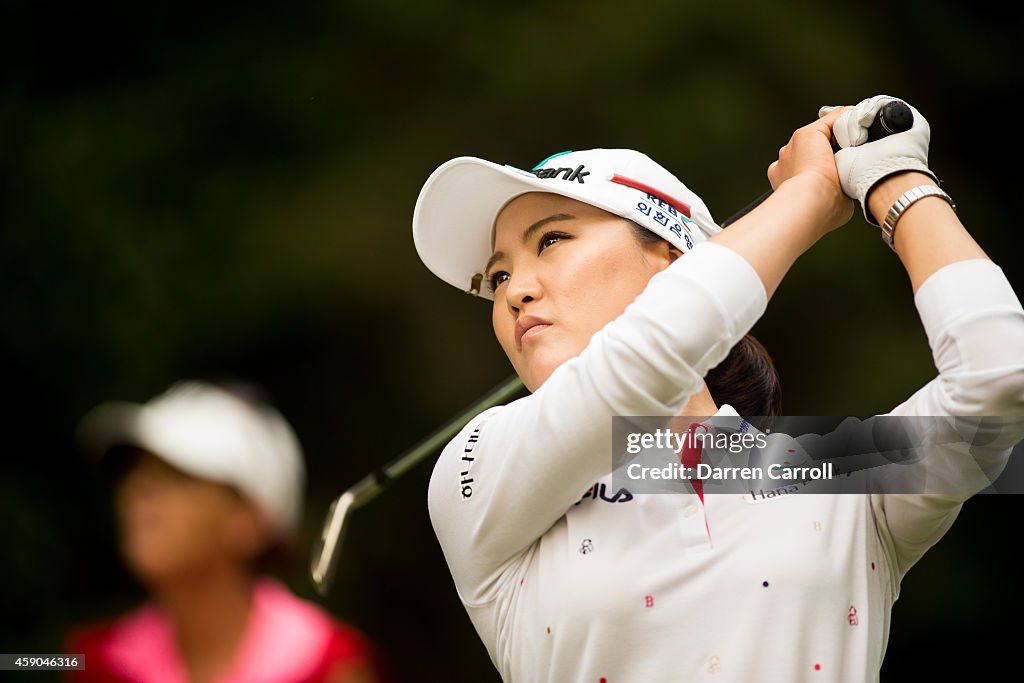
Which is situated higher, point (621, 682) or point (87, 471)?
point (87, 471)

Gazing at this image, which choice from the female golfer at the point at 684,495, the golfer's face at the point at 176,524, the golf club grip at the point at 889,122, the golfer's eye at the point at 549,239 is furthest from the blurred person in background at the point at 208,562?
the golf club grip at the point at 889,122

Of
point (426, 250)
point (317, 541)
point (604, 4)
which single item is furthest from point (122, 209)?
point (426, 250)

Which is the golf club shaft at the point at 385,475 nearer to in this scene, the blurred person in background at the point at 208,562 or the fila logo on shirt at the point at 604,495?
the blurred person in background at the point at 208,562

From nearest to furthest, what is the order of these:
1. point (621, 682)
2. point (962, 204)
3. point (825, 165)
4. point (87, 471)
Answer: point (621, 682), point (825, 165), point (87, 471), point (962, 204)

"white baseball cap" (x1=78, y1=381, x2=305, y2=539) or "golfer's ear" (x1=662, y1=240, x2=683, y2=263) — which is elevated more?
"golfer's ear" (x1=662, y1=240, x2=683, y2=263)

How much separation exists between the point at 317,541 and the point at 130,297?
2.51 feet

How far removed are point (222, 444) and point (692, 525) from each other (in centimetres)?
57

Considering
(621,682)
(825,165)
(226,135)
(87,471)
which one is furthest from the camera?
(226,135)

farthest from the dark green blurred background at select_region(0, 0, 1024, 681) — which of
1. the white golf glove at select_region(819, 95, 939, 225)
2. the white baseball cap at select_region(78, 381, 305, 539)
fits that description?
the white golf glove at select_region(819, 95, 939, 225)

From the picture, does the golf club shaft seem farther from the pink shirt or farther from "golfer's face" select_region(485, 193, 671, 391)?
the pink shirt

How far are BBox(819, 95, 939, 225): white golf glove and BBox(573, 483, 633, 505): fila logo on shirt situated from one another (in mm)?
418

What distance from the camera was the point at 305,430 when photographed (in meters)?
3.59

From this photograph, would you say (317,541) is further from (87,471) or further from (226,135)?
(226,135)

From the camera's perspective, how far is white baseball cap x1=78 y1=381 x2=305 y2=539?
4.89 feet
